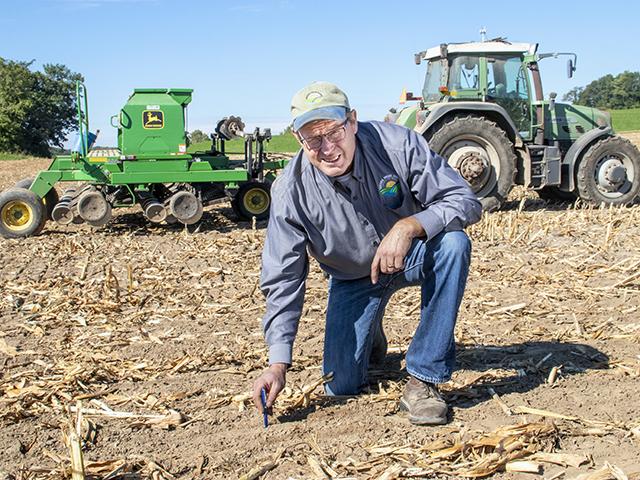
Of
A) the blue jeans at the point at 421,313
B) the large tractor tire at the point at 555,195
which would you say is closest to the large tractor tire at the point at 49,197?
the large tractor tire at the point at 555,195

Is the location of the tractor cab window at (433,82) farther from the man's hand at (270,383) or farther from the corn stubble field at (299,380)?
the man's hand at (270,383)

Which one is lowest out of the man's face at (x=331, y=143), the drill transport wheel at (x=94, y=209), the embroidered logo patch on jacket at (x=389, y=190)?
the drill transport wheel at (x=94, y=209)

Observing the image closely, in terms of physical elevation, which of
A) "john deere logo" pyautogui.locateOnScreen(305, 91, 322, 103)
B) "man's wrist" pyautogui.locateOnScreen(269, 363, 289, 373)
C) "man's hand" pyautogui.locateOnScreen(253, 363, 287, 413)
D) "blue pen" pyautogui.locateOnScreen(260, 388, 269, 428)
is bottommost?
"blue pen" pyautogui.locateOnScreen(260, 388, 269, 428)

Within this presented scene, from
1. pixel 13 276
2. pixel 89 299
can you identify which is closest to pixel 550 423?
pixel 89 299

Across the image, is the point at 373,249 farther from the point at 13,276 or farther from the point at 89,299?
the point at 13,276

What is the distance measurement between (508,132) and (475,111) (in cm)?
58

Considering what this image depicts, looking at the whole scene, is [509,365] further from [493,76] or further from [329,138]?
[493,76]

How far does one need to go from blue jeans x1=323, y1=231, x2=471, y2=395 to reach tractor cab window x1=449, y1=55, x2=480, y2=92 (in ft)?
23.8

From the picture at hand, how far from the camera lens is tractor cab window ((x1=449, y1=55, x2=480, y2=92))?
34.0ft

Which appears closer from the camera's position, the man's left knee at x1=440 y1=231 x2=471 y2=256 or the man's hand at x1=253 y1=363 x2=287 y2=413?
the man's hand at x1=253 y1=363 x2=287 y2=413

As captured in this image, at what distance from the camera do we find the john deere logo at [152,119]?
959 centimetres

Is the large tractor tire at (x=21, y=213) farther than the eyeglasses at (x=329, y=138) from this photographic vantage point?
Yes

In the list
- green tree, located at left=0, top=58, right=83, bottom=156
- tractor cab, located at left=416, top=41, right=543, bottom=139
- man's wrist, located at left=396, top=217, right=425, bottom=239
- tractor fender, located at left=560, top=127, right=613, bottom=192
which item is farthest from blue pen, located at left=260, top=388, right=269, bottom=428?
green tree, located at left=0, top=58, right=83, bottom=156

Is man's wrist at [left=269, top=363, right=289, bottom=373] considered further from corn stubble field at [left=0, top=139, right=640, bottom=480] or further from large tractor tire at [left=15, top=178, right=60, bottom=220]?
large tractor tire at [left=15, top=178, right=60, bottom=220]
